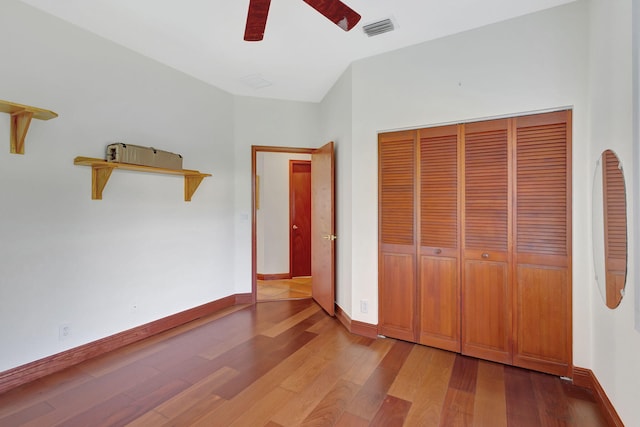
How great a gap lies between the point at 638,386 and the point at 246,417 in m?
1.98

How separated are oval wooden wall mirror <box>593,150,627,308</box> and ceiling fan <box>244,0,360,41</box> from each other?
5.49ft

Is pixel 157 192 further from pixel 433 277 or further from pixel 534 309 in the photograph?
pixel 534 309

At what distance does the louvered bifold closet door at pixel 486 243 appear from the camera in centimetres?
231

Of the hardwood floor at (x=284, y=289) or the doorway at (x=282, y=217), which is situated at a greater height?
the doorway at (x=282, y=217)

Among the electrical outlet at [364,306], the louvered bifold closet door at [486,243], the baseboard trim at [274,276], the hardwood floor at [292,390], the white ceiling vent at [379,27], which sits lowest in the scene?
the hardwood floor at [292,390]

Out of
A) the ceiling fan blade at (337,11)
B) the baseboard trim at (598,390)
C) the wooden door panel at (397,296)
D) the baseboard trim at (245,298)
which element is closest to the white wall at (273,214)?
the baseboard trim at (245,298)

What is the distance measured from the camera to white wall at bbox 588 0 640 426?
1462 millimetres

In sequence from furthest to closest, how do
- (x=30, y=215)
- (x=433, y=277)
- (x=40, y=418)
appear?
(x=433, y=277) < (x=30, y=215) < (x=40, y=418)

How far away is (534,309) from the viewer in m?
2.22

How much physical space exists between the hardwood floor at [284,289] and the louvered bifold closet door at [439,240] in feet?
6.59

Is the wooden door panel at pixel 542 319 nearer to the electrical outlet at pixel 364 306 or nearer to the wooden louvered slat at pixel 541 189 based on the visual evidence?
the wooden louvered slat at pixel 541 189

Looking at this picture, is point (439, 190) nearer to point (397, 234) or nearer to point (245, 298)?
point (397, 234)

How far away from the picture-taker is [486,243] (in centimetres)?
238

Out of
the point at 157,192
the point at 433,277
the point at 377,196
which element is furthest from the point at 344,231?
the point at 157,192
